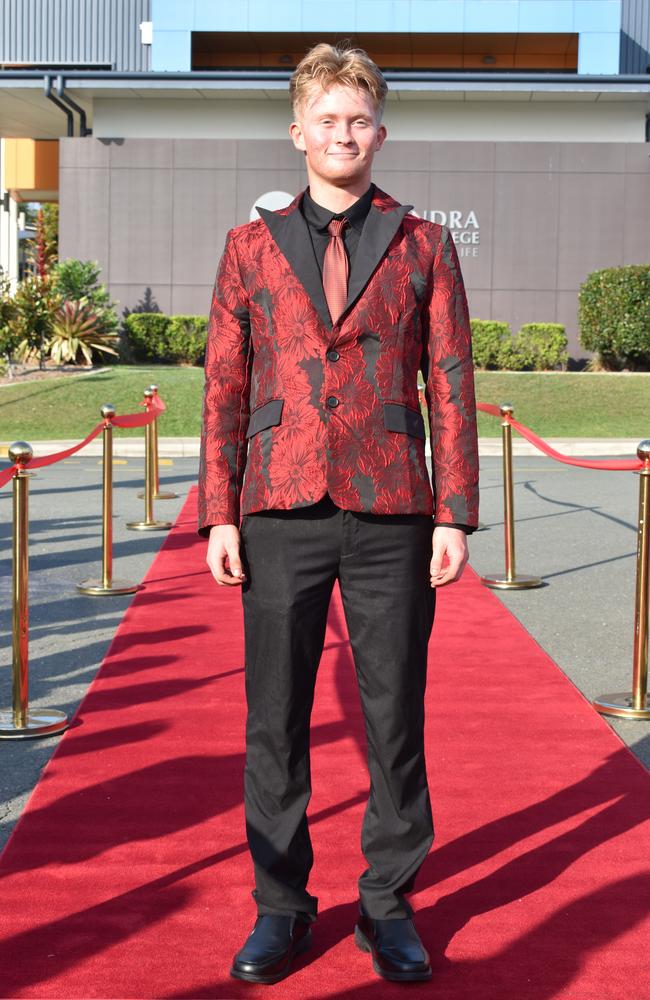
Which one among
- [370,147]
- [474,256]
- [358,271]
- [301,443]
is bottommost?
[301,443]

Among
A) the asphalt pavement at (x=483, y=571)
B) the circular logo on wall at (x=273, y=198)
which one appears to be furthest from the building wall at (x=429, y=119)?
the asphalt pavement at (x=483, y=571)

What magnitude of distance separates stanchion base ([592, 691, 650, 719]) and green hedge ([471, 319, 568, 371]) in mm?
20827

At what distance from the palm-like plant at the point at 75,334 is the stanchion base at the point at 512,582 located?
16.9 metres

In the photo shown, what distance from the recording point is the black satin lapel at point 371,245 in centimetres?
319

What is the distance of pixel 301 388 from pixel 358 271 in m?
0.31

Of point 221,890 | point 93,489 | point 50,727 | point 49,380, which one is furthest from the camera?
point 49,380

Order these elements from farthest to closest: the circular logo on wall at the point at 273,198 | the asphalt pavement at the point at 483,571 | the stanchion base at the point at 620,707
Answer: the circular logo on wall at the point at 273,198 < the asphalt pavement at the point at 483,571 < the stanchion base at the point at 620,707

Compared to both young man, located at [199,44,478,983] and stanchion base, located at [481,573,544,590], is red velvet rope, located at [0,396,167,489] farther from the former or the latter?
stanchion base, located at [481,573,544,590]

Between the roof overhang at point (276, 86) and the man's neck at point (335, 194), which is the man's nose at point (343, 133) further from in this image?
the roof overhang at point (276, 86)

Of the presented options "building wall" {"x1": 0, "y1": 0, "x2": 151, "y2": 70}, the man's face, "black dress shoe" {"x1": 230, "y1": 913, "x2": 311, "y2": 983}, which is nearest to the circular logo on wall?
"building wall" {"x1": 0, "y1": 0, "x2": 151, "y2": 70}

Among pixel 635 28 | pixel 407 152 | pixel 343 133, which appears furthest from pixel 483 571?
pixel 635 28

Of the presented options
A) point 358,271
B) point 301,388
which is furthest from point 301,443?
point 358,271

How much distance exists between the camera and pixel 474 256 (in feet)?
97.2

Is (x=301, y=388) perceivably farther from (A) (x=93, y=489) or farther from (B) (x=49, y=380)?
(B) (x=49, y=380)
